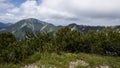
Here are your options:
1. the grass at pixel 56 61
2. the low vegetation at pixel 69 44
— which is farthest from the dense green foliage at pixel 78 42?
the grass at pixel 56 61

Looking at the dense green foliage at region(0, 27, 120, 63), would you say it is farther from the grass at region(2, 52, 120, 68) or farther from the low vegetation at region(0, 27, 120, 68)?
the grass at region(2, 52, 120, 68)

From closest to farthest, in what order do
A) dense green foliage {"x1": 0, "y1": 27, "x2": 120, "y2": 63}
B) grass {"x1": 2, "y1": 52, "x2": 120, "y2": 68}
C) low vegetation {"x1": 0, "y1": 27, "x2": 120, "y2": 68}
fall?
grass {"x1": 2, "y1": 52, "x2": 120, "y2": 68} < low vegetation {"x1": 0, "y1": 27, "x2": 120, "y2": 68} < dense green foliage {"x1": 0, "y1": 27, "x2": 120, "y2": 63}

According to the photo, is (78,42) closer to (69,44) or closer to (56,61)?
(69,44)

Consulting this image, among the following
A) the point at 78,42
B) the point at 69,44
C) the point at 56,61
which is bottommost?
the point at 56,61

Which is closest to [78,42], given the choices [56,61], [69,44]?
[69,44]

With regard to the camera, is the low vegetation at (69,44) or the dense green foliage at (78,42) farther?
the dense green foliage at (78,42)

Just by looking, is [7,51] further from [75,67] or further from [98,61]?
[98,61]

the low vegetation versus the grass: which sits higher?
the low vegetation

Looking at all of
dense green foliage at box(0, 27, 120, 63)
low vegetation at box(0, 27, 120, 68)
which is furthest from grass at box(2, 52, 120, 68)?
dense green foliage at box(0, 27, 120, 63)

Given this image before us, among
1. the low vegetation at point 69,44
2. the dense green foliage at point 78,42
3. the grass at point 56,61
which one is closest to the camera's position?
the grass at point 56,61

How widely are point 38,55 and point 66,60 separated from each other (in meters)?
8.56

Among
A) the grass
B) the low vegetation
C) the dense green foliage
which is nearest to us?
the grass

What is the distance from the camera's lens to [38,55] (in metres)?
53.6

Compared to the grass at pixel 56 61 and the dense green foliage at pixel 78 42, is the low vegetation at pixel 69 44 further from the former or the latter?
the grass at pixel 56 61
